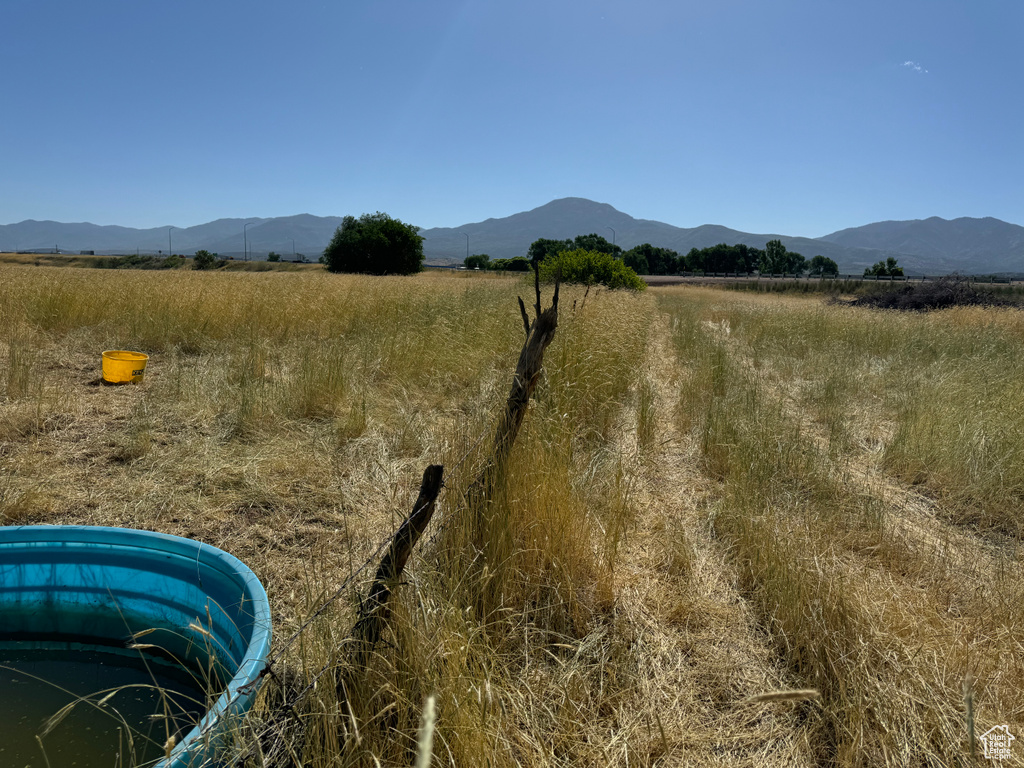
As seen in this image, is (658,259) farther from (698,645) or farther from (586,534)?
(698,645)

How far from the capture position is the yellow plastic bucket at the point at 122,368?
538 cm

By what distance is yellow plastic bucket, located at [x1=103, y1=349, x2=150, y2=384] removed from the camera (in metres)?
5.38

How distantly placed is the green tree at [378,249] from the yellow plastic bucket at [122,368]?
45.0 m

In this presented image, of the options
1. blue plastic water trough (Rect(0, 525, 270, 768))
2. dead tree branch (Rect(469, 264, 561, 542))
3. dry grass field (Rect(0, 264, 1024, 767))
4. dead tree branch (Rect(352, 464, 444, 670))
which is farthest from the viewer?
dead tree branch (Rect(469, 264, 561, 542))

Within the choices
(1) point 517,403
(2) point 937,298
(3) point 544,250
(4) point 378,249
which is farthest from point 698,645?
(3) point 544,250

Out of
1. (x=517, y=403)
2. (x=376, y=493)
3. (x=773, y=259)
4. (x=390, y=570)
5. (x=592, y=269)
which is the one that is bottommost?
(x=376, y=493)

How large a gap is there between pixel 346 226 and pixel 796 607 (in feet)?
199

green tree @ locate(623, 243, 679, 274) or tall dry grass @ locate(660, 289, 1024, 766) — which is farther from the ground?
green tree @ locate(623, 243, 679, 274)

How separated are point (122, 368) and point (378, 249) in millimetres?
46256

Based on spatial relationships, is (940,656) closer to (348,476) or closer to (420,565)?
(420,565)

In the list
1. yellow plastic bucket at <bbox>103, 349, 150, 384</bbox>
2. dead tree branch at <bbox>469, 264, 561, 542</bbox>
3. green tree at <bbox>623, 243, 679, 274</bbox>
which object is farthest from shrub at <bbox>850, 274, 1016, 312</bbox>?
green tree at <bbox>623, 243, 679, 274</bbox>

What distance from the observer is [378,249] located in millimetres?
49438

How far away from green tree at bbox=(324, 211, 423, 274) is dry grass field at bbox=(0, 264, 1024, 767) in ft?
145

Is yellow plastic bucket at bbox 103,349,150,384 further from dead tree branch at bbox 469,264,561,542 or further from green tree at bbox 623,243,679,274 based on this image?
green tree at bbox 623,243,679,274
